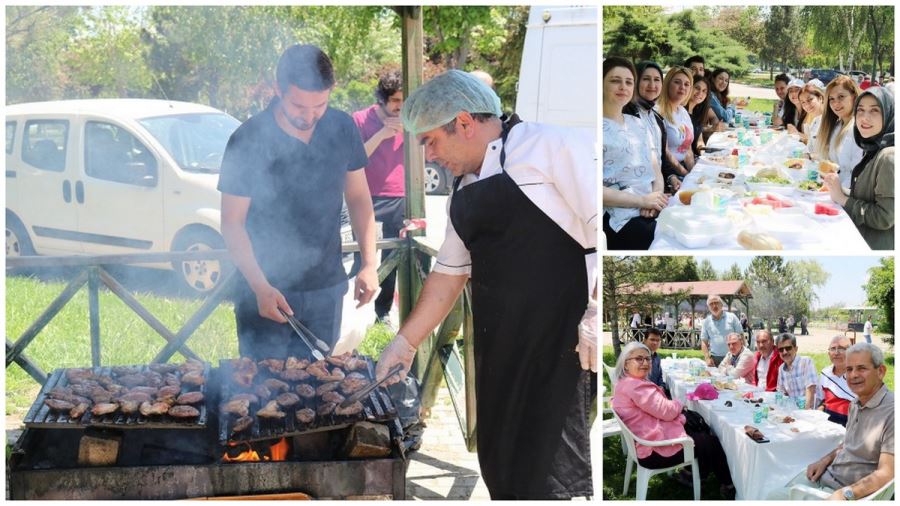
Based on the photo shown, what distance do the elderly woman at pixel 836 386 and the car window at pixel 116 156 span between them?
468 cm

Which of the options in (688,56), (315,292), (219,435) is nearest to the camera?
(219,435)

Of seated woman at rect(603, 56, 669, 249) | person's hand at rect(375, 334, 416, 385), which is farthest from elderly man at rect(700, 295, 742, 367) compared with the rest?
person's hand at rect(375, 334, 416, 385)

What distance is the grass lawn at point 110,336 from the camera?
5.36 metres

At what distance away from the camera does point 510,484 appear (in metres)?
3.09

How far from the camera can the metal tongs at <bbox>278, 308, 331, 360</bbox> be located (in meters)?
3.63

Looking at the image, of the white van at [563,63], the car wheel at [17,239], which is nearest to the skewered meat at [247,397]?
the white van at [563,63]

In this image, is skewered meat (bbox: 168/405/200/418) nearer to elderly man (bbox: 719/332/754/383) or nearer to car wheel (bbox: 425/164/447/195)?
elderly man (bbox: 719/332/754/383)

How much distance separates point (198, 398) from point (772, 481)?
2091 millimetres

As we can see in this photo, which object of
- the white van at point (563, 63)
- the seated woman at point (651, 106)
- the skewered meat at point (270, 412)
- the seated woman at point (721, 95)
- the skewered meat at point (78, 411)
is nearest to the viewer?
the skewered meat at point (78, 411)

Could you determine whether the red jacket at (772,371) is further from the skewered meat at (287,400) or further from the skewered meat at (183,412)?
the skewered meat at (183,412)

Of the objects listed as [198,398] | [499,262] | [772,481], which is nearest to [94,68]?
[198,398]

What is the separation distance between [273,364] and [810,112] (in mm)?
2873

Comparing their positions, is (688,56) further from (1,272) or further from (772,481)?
(1,272)

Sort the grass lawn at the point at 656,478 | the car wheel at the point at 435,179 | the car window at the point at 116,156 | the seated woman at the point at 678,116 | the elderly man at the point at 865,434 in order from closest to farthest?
1. the elderly man at the point at 865,434
2. the grass lawn at the point at 656,478
3. the seated woman at the point at 678,116
4. the car window at the point at 116,156
5. the car wheel at the point at 435,179
